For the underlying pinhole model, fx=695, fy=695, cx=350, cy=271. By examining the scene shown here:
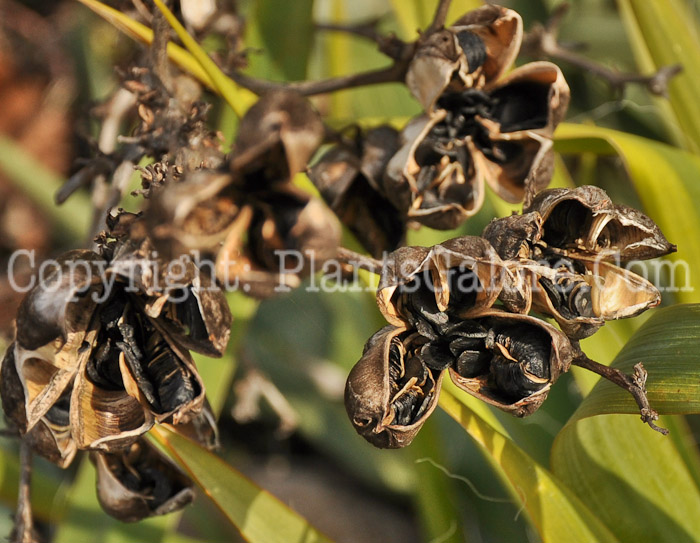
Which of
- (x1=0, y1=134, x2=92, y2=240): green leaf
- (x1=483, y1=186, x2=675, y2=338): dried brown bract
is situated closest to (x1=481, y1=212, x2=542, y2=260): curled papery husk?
(x1=483, y1=186, x2=675, y2=338): dried brown bract

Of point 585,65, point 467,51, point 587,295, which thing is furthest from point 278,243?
point 585,65

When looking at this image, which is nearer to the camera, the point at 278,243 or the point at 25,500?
the point at 278,243

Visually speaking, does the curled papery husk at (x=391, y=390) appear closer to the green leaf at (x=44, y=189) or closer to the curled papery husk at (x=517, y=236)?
the curled papery husk at (x=517, y=236)

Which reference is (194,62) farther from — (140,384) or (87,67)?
(87,67)

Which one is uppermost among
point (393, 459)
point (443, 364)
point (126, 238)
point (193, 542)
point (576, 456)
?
point (126, 238)

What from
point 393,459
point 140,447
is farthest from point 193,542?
point 393,459

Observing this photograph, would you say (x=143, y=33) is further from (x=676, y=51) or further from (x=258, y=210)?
(x=676, y=51)
